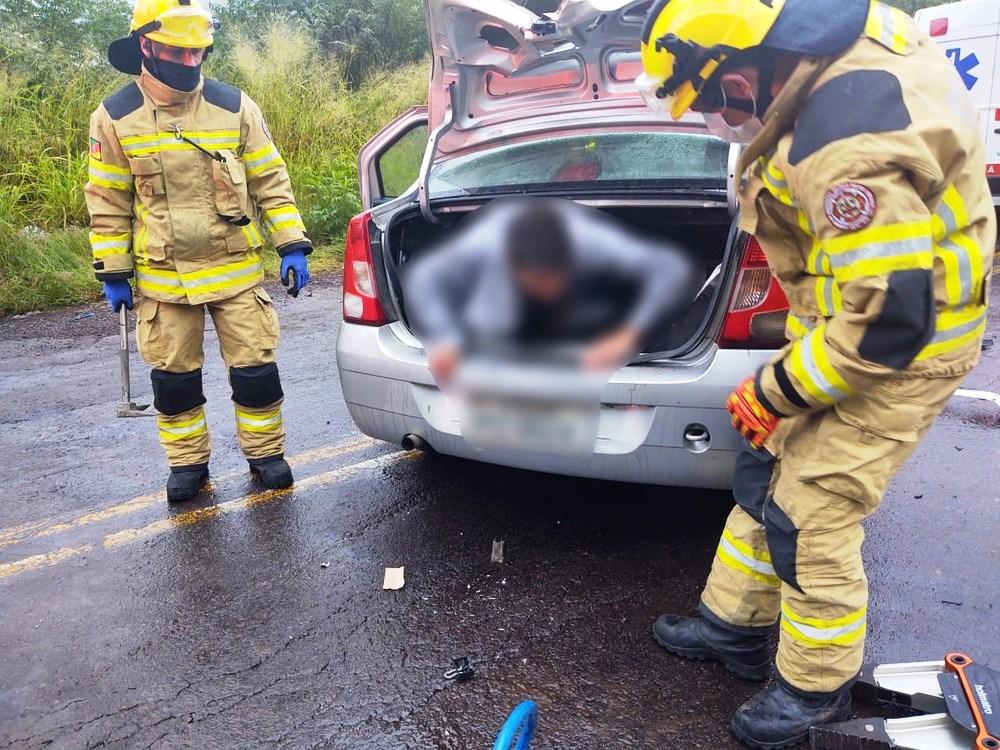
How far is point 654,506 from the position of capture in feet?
11.1

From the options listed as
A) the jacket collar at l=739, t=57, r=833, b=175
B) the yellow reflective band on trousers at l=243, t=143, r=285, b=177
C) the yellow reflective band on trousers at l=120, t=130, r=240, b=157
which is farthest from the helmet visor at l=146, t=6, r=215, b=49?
the jacket collar at l=739, t=57, r=833, b=175

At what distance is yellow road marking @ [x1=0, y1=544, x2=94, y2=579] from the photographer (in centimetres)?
313

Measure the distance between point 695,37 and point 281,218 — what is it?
2352mm

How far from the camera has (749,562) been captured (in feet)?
7.73

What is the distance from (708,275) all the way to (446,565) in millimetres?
1508

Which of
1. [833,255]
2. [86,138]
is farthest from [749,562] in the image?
[86,138]

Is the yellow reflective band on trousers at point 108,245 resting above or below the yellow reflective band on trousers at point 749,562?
above

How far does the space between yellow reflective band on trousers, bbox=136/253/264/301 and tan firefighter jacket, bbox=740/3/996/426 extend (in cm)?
233

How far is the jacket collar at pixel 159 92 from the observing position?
332cm

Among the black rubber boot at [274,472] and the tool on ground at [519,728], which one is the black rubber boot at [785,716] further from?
the black rubber boot at [274,472]

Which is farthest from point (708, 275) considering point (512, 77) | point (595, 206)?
point (512, 77)

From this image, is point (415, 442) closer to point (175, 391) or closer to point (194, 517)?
point (194, 517)

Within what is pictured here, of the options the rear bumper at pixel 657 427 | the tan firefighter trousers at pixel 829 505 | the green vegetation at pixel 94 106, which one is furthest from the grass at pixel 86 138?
the tan firefighter trousers at pixel 829 505

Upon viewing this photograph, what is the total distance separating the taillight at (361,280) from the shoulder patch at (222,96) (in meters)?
0.81
